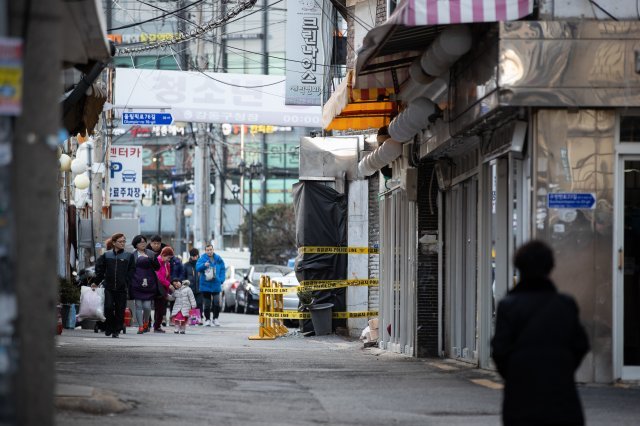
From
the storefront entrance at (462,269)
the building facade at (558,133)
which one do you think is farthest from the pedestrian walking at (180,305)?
the building facade at (558,133)

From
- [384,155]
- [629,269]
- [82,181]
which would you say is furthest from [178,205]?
[629,269]

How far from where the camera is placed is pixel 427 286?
17.5 meters

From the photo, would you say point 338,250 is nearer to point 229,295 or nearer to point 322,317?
point 322,317

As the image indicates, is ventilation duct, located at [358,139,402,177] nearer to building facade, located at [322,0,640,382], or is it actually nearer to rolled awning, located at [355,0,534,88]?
rolled awning, located at [355,0,534,88]

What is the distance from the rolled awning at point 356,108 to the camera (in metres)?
16.2

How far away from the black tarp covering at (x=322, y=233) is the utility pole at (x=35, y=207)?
18250 millimetres

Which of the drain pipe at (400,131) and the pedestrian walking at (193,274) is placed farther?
the pedestrian walking at (193,274)

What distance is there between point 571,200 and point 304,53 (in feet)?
47.3

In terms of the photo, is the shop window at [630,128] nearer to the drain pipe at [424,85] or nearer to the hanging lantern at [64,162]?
the drain pipe at [424,85]

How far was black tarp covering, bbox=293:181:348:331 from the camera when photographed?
24578 millimetres

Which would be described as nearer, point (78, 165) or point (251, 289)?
point (78, 165)

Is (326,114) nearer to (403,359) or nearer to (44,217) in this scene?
(403,359)

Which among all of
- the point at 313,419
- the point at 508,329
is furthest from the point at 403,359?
the point at 508,329

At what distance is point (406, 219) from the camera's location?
18.8 m
